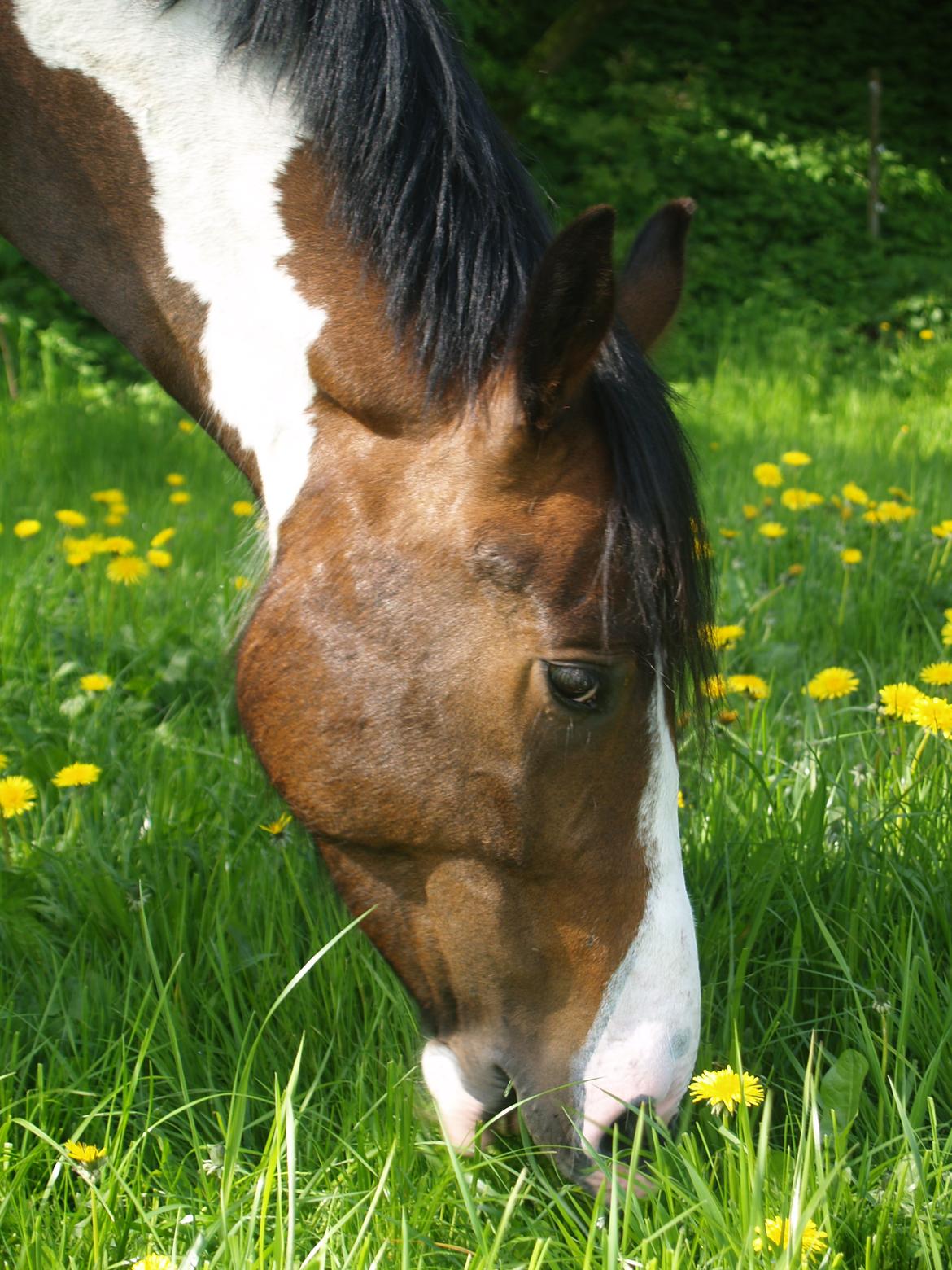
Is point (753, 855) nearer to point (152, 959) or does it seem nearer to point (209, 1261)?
point (152, 959)

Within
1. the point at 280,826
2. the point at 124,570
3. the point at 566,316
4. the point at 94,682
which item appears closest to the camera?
the point at 566,316

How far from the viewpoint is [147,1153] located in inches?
65.3

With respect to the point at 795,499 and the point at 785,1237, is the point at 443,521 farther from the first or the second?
the point at 795,499

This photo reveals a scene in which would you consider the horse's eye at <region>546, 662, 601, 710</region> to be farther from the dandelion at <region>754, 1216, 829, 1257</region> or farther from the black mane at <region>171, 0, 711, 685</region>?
the dandelion at <region>754, 1216, 829, 1257</region>

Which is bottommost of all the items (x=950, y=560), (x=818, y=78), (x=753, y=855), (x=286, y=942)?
(x=286, y=942)

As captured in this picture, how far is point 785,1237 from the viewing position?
4.13 feet

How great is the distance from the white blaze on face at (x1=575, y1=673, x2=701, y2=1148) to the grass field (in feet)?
0.22

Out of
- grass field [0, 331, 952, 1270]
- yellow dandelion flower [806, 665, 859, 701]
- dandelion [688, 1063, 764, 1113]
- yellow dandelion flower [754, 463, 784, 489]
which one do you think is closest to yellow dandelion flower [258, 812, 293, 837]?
grass field [0, 331, 952, 1270]

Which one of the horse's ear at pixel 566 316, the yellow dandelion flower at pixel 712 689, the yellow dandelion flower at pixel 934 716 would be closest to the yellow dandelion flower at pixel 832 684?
the yellow dandelion flower at pixel 934 716

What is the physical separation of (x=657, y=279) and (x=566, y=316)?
1.42ft

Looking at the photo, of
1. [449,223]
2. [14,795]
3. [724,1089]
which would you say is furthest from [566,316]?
[14,795]

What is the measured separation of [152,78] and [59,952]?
4.53 ft

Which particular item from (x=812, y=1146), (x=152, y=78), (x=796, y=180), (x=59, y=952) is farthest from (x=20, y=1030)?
(x=796, y=180)

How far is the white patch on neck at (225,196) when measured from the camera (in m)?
1.63
